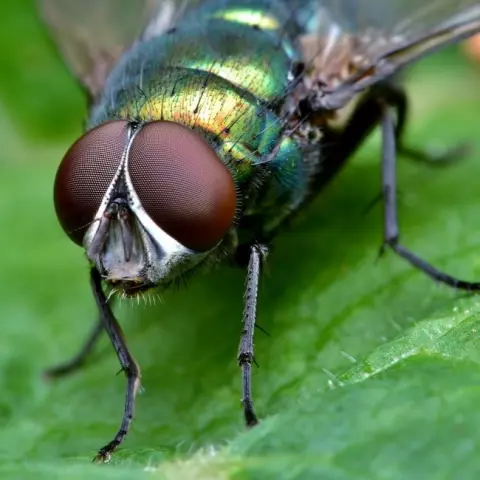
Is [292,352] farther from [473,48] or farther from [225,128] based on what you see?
[473,48]

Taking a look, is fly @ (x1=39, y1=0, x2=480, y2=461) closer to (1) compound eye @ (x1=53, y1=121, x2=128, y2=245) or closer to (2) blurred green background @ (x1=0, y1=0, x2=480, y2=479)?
(1) compound eye @ (x1=53, y1=121, x2=128, y2=245)

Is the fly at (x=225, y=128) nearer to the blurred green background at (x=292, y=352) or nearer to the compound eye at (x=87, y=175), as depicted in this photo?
the compound eye at (x=87, y=175)

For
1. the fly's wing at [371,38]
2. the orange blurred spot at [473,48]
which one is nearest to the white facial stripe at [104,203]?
the fly's wing at [371,38]

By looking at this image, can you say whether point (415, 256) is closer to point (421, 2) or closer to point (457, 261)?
point (457, 261)

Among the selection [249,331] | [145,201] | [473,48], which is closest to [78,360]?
[249,331]

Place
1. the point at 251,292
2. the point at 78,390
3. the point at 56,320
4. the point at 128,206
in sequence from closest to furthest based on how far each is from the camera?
the point at 128,206, the point at 251,292, the point at 78,390, the point at 56,320

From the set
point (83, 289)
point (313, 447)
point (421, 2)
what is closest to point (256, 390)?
point (313, 447)
